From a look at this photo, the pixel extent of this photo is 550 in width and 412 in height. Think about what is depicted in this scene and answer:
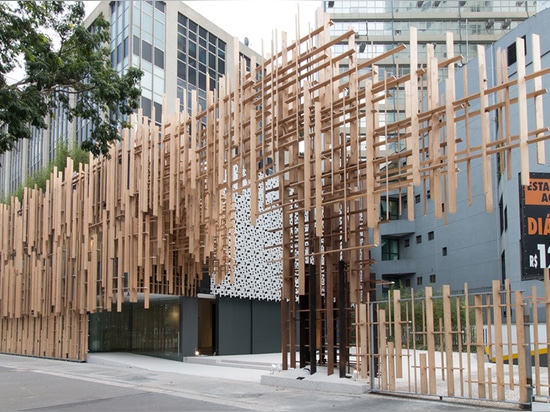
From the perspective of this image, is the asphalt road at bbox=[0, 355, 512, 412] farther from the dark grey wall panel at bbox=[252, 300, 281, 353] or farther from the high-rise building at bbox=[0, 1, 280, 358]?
the dark grey wall panel at bbox=[252, 300, 281, 353]

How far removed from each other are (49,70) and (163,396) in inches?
299

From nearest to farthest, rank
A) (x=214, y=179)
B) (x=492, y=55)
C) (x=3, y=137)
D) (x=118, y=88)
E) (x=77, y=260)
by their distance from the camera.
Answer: (x=3, y=137) < (x=118, y=88) < (x=214, y=179) < (x=77, y=260) < (x=492, y=55)

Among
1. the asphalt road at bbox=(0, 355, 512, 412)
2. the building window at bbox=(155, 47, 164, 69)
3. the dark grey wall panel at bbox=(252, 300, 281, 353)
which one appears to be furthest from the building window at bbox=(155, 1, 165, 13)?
the asphalt road at bbox=(0, 355, 512, 412)

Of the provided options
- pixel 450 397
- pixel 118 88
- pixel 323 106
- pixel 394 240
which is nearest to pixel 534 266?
pixel 450 397

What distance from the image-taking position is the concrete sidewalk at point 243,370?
13531 millimetres

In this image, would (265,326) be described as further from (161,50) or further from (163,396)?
(161,50)

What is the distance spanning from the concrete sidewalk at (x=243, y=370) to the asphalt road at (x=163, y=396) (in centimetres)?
26

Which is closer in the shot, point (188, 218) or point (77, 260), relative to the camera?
point (188, 218)

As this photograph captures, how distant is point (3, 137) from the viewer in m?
12.8

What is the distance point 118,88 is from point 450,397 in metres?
9.60

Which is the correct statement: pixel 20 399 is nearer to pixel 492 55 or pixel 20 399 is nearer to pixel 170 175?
pixel 170 175

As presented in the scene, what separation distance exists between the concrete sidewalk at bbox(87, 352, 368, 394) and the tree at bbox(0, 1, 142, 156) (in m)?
7.08

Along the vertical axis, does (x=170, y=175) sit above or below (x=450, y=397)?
above

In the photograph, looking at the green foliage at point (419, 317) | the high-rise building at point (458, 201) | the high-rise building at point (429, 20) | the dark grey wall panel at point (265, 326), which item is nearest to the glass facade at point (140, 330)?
the dark grey wall panel at point (265, 326)
